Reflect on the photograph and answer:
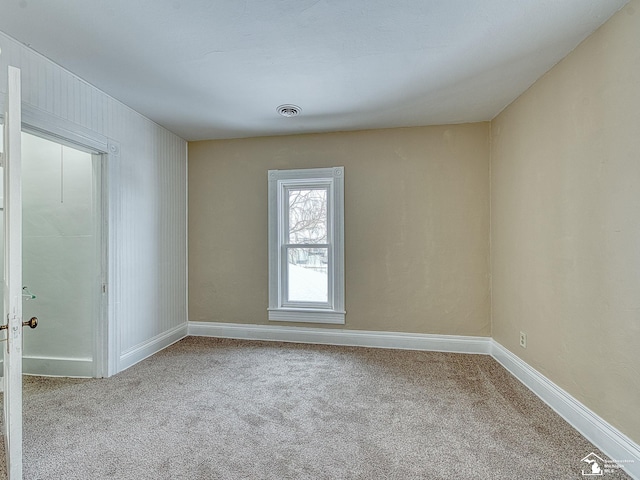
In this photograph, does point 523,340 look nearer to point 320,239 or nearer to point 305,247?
point 320,239

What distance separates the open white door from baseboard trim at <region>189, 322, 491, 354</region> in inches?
104

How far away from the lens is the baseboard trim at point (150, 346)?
3.22m

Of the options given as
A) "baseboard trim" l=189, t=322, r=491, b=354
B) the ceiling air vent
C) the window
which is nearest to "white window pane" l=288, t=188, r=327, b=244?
the window

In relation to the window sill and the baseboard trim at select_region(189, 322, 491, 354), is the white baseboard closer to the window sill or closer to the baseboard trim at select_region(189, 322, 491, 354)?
the baseboard trim at select_region(189, 322, 491, 354)

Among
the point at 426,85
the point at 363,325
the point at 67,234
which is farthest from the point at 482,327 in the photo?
the point at 67,234

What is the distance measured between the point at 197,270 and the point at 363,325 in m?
2.22

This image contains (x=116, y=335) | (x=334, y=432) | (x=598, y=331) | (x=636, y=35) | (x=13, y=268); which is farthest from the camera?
(x=116, y=335)

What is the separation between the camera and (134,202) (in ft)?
11.1

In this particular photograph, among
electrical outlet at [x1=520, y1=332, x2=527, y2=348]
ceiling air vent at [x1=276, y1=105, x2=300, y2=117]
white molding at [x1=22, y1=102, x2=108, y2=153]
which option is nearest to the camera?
white molding at [x1=22, y1=102, x2=108, y2=153]

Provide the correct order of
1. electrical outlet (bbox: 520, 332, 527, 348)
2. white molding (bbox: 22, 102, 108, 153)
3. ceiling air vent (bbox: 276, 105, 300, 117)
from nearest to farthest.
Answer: white molding (bbox: 22, 102, 108, 153) → electrical outlet (bbox: 520, 332, 527, 348) → ceiling air vent (bbox: 276, 105, 300, 117)

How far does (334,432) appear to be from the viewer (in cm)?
215

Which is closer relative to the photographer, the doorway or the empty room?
the empty room

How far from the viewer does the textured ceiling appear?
6.09 feet

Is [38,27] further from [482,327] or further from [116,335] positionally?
[482,327]
